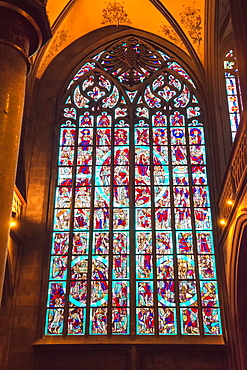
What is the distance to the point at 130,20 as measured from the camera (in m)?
14.5

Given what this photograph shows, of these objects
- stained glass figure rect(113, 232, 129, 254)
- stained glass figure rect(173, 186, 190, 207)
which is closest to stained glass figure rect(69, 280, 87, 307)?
stained glass figure rect(113, 232, 129, 254)

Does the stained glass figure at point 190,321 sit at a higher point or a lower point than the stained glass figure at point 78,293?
lower

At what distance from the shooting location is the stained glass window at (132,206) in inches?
436

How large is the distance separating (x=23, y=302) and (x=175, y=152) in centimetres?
528

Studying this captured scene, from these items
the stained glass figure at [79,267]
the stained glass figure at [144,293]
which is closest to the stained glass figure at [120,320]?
the stained glass figure at [144,293]

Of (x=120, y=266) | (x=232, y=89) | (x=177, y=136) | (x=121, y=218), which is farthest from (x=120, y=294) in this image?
(x=232, y=89)

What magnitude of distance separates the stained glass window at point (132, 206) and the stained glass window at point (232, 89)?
105cm

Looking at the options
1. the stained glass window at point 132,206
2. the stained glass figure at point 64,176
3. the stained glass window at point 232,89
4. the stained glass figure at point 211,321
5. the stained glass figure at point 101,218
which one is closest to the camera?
the stained glass figure at point 211,321

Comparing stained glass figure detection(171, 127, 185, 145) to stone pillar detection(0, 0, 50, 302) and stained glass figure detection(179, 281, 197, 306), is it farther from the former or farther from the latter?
stone pillar detection(0, 0, 50, 302)

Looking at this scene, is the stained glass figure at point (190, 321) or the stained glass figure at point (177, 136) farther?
the stained glass figure at point (177, 136)

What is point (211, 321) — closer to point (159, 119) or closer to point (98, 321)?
point (98, 321)

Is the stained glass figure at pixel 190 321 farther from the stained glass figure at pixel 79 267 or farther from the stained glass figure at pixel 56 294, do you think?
the stained glass figure at pixel 56 294

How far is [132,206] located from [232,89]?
3975 mm

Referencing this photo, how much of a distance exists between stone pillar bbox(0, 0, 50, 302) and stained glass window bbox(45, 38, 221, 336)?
649cm
